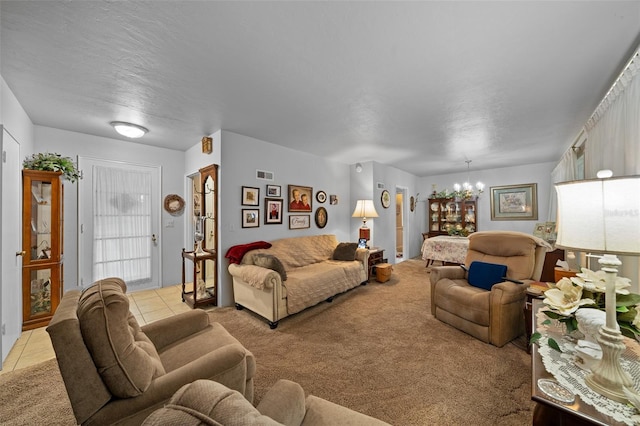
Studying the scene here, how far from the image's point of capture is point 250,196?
3688 mm

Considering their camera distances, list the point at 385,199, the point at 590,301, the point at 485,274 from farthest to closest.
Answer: the point at 385,199, the point at 485,274, the point at 590,301

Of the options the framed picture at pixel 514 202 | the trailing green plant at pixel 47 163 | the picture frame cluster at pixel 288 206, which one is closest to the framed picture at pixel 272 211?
the picture frame cluster at pixel 288 206

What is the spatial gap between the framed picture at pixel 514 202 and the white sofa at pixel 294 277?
4.38 metres

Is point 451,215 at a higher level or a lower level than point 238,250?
higher

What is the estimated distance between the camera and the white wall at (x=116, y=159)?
131 inches

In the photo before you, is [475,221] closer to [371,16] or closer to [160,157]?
[371,16]

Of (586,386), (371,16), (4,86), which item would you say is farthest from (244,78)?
(586,386)

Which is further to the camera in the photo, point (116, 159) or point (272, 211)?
point (272, 211)

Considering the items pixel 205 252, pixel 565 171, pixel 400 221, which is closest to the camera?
pixel 205 252

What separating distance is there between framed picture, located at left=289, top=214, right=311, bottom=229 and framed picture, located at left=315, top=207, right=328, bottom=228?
0.23 metres

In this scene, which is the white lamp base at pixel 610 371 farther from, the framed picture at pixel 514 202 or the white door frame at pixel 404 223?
the framed picture at pixel 514 202

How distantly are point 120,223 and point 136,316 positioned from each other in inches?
65.3

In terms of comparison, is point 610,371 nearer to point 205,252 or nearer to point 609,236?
point 609,236

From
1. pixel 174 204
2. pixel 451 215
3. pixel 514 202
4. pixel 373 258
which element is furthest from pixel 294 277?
pixel 514 202
